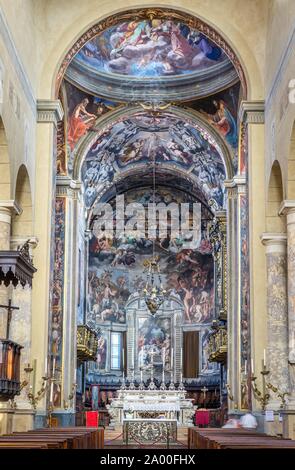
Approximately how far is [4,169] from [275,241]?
570 centimetres

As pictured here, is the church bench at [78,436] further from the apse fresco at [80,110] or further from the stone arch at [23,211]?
the apse fresco at [80,110]

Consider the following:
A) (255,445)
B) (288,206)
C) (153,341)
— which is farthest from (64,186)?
(255,445)

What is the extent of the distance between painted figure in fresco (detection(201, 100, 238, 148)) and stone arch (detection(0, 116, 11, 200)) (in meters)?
11.1

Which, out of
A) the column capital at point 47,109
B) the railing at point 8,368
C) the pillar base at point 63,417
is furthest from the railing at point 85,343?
the railing at point 8,368

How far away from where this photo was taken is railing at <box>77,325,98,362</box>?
26.3m

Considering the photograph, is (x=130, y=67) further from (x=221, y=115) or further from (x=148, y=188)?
(x=148, y=188)

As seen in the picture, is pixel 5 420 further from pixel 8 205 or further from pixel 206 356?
pixel 206 356

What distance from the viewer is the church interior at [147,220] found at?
15062mm

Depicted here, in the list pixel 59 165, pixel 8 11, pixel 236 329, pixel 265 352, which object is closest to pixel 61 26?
pixel 8 11

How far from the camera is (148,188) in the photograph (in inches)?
1321

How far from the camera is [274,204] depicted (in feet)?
56.3

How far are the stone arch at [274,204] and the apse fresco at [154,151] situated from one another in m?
8.77

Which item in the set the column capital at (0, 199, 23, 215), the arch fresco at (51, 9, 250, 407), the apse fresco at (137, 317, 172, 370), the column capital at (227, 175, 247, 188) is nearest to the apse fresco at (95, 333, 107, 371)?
the arch fresco at (51, 9, 250, 407)
